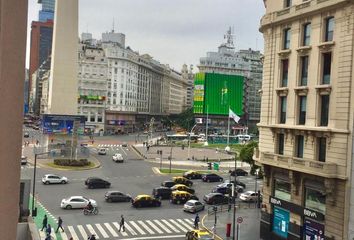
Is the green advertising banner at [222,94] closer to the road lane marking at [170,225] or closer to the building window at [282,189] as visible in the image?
the road lane marking at [170,225]

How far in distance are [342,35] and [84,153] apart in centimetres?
6041

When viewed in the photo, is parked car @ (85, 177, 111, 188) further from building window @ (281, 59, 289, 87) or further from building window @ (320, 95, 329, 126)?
building window @ (320, 95, 329, 126)

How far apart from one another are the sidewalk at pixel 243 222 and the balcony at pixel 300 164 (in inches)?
272

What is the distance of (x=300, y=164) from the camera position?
1234 inches

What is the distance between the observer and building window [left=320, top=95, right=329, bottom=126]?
99.3 feet

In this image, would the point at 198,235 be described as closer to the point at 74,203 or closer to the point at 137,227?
the point at 137,227

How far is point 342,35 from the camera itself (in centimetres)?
2845

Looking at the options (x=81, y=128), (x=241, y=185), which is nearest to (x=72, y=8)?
(x=81, y=128)

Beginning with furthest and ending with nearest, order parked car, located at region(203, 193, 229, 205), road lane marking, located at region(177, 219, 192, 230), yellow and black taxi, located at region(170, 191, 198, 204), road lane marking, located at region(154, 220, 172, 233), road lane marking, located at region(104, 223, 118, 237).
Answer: parked car, located at region(203, 193, 229, 205)
yellow and black taxi, located at region(170, 191, 198, 204)
road lane marking, located at region(177, 219, 192, 230)
road lane marking, located at region(154, 220, 172, 233)
road lane marking, located at region(104, 223, 118, 237)

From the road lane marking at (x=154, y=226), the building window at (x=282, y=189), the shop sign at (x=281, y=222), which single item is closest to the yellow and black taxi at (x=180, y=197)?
the road lane marking at (x=154, y=226)

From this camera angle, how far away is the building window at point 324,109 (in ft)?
99.3

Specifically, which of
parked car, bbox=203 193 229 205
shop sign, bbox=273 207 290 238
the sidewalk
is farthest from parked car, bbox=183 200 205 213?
shop sign, bbox=273 207 290 238

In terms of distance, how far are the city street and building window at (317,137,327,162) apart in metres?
14.0

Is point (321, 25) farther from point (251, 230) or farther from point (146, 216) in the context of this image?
point (146, 216)
